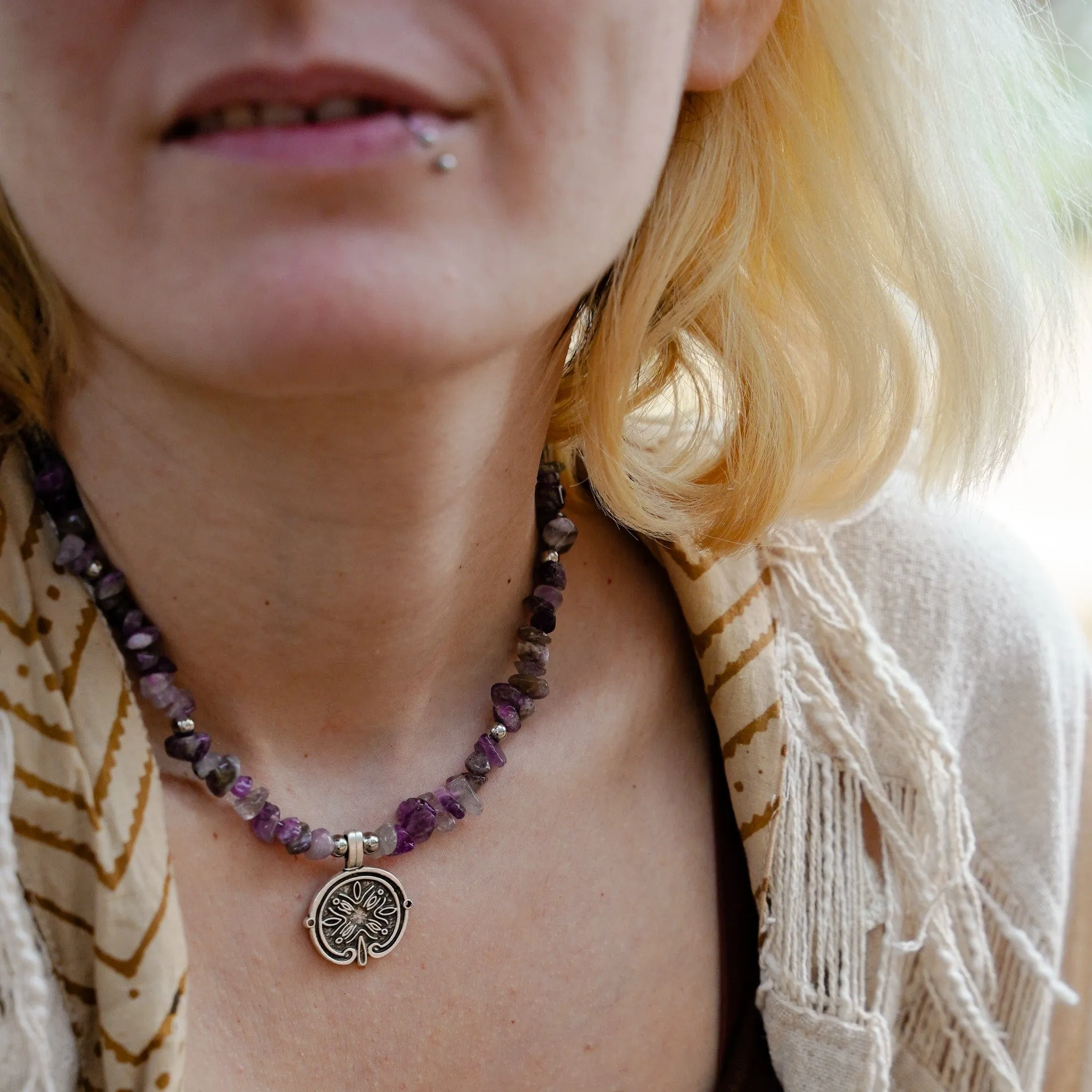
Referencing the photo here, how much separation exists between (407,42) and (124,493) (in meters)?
0.38

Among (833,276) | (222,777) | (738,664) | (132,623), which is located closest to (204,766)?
(222,777)

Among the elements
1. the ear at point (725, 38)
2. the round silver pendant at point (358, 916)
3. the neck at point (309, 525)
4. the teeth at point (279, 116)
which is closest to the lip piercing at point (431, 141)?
the teeth at point (279, 116)

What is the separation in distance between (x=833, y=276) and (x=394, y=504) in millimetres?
468

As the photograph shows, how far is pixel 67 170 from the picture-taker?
67 cm

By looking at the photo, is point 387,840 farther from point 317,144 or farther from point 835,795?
point 317,144

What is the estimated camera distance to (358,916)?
0.90m

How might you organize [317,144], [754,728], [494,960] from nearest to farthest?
[317,144] < [494,960] < [754,728]

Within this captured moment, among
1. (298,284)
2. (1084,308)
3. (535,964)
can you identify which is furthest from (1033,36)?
(535,964)

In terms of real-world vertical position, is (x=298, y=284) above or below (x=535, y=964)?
above

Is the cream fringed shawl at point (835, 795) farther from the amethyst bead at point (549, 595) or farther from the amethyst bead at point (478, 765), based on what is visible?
the amethyst bead at point (478, 765)

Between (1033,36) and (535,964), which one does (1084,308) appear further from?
(535,964)

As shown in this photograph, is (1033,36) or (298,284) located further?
(1033,36)

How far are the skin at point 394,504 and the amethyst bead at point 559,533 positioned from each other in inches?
1.5

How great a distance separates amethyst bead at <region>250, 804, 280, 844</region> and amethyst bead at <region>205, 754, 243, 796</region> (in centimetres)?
3
